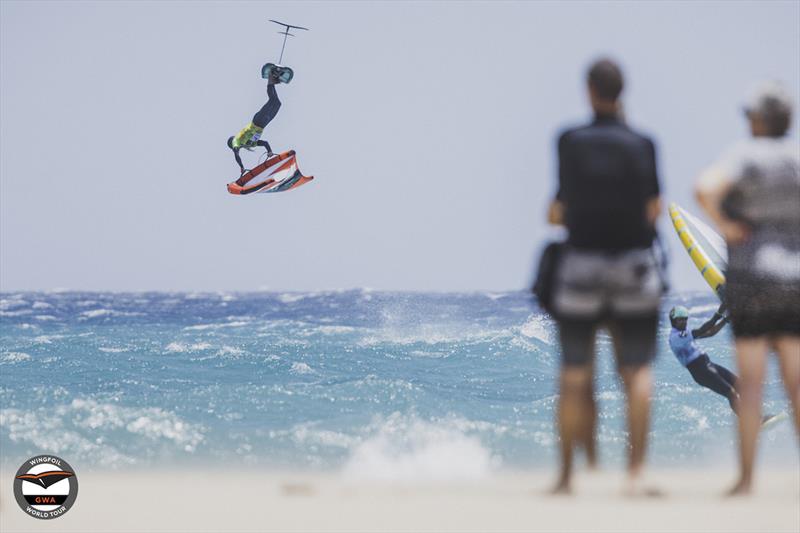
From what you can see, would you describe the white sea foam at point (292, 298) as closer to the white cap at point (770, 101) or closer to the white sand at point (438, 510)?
the white sand at point (438, 510)

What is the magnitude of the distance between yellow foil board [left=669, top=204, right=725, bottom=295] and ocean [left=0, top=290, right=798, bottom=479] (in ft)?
1.56

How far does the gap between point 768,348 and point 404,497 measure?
1.71 meters

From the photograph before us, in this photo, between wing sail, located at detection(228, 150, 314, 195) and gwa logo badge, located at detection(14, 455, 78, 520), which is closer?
gwa logo badge, located at detection(14, 455, 78, 520)

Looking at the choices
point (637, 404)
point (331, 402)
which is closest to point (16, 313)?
point (331, 402)

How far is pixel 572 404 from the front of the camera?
314 cm

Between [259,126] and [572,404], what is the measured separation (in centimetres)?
897

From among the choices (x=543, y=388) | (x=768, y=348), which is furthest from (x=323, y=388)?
(x=768, y=348)

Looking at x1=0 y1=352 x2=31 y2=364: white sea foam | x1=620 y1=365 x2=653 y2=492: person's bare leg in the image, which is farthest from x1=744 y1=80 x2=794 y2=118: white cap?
x1=0 y1=352 x2=31 y2=364: white sea foam

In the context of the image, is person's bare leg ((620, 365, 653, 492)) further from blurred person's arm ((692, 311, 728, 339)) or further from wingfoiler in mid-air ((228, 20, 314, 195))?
wingfoiler in mid-air ((228, 20, 314, 195))

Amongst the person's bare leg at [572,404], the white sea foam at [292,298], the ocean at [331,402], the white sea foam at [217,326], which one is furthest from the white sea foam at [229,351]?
the white sea foam at [292,298]

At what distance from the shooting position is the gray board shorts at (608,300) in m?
2.96

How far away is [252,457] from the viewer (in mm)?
10797

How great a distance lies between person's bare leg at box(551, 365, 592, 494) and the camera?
311 cm

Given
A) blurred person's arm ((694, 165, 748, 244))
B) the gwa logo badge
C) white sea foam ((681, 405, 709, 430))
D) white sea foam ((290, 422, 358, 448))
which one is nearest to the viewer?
blurred person's arm ((694, 165, 748, 244))
